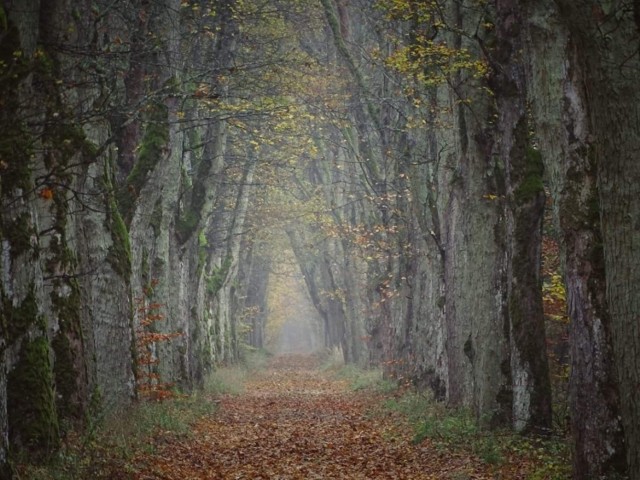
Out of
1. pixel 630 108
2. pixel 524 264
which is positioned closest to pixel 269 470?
pixel 524 264

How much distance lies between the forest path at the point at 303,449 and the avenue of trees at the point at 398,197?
140 cm

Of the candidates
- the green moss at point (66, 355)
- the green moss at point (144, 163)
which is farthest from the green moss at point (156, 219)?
the green moss at point (66, 355)

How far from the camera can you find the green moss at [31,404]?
802 centimetres

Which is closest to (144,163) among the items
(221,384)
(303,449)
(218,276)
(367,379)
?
(303,449)

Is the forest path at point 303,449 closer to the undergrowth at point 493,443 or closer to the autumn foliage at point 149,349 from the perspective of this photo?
the undergrowth at point 493,443

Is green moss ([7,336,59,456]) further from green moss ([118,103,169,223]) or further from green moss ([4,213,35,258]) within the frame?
green moss ([118,103,169,223])

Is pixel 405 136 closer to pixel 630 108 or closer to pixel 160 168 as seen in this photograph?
pixel 160 168

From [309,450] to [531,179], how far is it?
17.9ft

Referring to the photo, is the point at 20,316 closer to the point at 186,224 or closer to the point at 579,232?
the point at 579,232

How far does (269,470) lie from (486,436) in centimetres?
336

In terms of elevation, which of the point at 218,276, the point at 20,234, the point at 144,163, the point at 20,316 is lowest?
the point at 20,316

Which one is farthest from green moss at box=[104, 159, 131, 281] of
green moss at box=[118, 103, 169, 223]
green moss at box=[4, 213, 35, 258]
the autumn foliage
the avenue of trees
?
green moss at box=[4, 213, 35, 258]

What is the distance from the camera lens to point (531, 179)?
11359 millimetres

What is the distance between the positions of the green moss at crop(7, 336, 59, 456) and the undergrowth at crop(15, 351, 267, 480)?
20 cm
